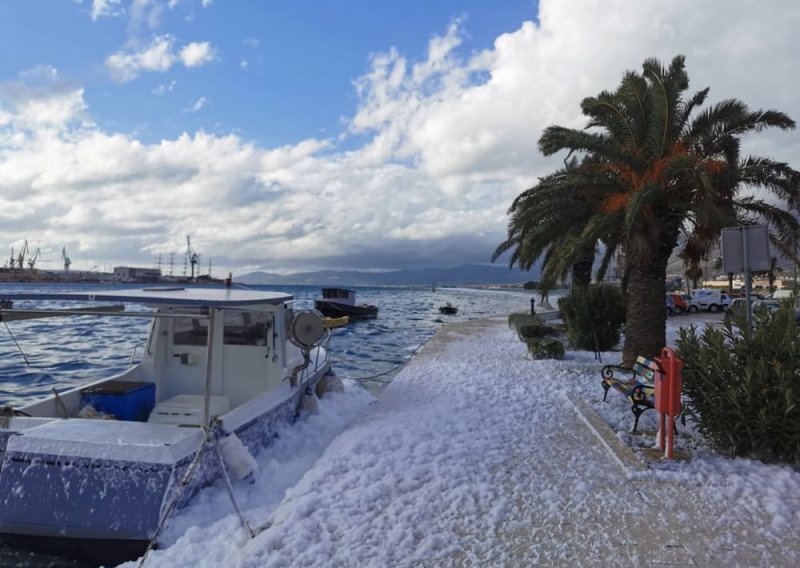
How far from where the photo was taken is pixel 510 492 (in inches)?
186

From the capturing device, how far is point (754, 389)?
17.3 feet

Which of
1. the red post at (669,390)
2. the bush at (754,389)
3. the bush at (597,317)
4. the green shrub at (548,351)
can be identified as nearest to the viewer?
the bush at (754,389)

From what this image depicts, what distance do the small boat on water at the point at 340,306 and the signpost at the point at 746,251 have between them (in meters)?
29.4

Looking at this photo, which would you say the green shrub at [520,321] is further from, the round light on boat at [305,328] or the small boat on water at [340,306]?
the small boat on water at [340,306]

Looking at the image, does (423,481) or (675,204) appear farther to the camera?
(675,204)

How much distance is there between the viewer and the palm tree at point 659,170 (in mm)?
9305

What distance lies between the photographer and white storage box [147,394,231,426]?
6.50 metres

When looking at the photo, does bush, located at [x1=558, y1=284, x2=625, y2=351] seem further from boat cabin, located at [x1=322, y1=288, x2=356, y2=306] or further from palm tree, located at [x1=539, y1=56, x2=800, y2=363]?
boat cabin, located at [x1=322, y1=288, x2=356, y2=306]

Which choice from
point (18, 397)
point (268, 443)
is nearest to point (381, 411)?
point (268, 443)

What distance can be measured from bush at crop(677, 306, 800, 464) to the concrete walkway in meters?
0.83

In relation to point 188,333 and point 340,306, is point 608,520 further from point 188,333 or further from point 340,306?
point 340,306

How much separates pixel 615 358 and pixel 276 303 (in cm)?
932

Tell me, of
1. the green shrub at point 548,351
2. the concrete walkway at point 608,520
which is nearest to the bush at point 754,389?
the concrete walkway at point 608,520

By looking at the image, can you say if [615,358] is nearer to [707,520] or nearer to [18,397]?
[707,520]
